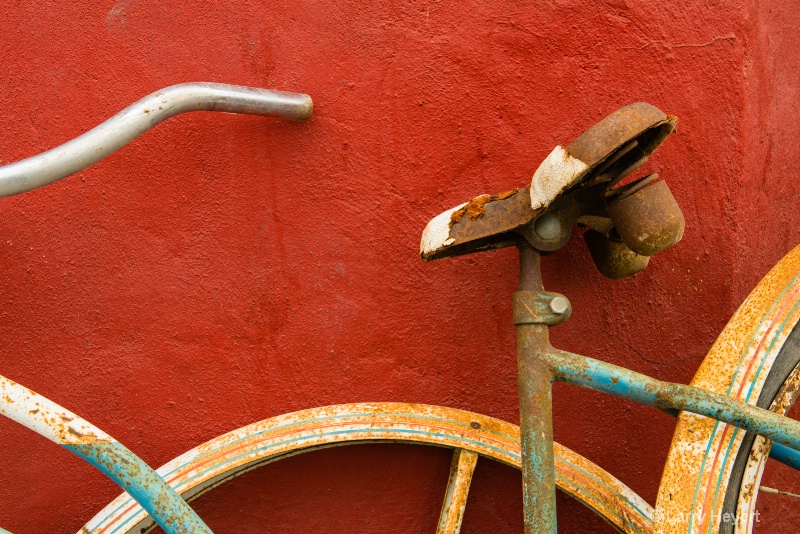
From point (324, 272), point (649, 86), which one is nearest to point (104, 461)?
point (324, 272)

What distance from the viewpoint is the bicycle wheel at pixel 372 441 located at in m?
1.15

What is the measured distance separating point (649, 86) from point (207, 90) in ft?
2.26

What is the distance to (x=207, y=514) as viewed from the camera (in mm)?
1257

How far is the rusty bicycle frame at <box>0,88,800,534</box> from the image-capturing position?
0.98 meters

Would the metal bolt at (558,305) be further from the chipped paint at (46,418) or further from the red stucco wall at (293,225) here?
the chipped paint at (46,418)

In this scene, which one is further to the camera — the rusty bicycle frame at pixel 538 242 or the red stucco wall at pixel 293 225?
the red stucco wall at pixel 293 225

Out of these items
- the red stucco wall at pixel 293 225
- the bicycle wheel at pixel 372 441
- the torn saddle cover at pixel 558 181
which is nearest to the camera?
the torn saddle cover at pixel 558 181

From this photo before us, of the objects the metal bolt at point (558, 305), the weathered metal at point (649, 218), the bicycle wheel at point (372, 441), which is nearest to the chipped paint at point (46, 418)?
the bicycle wheel at point (372, 441)

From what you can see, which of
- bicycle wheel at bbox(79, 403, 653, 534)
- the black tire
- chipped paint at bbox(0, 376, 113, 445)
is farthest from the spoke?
chipped paint at bbox(0, 376, 113, 445)

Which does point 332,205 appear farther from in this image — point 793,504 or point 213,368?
point 793,504

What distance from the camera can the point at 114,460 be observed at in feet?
3.20

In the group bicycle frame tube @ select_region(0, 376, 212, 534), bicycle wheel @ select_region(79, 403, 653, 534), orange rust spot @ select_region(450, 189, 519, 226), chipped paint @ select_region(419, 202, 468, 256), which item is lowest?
bicycle frame tube @ select_region(0, 376, 212, 534)

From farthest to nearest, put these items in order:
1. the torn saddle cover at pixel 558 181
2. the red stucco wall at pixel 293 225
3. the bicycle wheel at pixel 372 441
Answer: the red stucco wall at pixel 293 225 < the bicycle wheel at pixel 372 441 < the torn saddle cover at pixel 558 181

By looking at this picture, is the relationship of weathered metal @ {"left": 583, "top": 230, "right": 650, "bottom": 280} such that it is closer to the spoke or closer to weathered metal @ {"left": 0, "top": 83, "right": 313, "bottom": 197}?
the spoke
